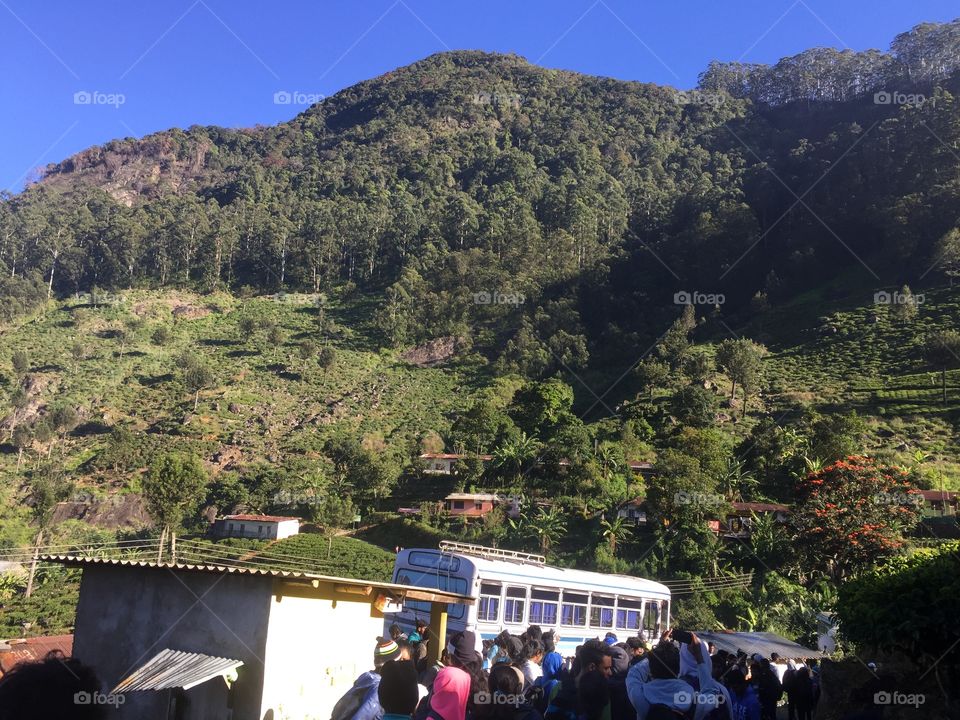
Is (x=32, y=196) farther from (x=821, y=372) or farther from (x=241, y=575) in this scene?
(x=241, y=575)

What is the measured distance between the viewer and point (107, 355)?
70938 mm

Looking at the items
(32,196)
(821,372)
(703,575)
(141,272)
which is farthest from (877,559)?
(32,196)

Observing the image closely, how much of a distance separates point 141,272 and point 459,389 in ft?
171

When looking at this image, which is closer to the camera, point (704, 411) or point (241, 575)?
point (241, 575)

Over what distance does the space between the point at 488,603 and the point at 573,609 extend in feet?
7.98

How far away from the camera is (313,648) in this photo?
375 inches

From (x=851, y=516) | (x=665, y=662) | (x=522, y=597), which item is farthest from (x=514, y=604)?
(x=851, y=516)

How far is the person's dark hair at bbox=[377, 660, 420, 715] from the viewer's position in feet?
19.3

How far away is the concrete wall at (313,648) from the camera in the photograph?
891 centimetres

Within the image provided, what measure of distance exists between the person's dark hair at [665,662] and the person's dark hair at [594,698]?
832 millimetres

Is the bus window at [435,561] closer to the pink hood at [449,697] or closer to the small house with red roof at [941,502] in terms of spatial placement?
the pink hood at [449,697]

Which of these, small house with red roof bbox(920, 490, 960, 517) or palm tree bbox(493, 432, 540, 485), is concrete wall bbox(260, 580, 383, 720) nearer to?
small house with red roof bbox(920, 490, 960, 517)

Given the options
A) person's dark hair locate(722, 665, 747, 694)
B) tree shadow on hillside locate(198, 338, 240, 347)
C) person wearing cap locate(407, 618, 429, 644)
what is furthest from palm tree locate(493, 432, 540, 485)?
tree shadow on hillside locate(198, 338, 240, 347)

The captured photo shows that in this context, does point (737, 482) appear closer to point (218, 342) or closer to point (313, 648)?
point (313, 648)
